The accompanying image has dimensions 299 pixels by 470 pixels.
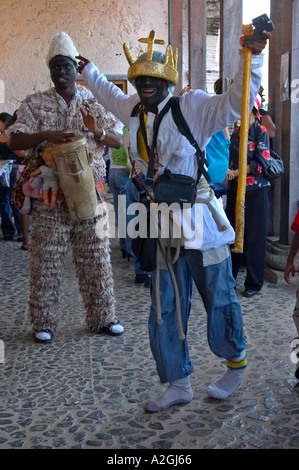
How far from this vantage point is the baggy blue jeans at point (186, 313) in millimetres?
3061

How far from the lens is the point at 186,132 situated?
2920 millimetres

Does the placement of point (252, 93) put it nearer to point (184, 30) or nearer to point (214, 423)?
point (214, 423)

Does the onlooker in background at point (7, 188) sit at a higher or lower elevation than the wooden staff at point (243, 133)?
lower

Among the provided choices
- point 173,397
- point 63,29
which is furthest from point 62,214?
point 63,29

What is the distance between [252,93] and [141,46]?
12.3 meters

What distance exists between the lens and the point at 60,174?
4.05 metres

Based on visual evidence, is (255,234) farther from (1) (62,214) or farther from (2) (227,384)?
(2) (227,384)

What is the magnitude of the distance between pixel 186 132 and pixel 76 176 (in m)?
1.28

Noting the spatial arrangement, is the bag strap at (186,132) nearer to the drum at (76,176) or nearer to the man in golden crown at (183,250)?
the man in golden crown at (183,250)

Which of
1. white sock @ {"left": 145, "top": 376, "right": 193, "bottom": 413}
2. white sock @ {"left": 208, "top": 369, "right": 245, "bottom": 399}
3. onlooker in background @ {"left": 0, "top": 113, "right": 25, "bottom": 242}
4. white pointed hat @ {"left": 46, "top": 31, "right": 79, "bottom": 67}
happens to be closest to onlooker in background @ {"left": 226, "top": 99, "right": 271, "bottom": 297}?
white pointed hat @ {"left": 46, "top": 31, "right": 79, "bottom": 67}

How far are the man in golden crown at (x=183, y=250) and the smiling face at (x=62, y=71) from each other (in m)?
0.97

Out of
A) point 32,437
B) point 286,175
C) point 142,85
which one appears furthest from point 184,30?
point 32,437

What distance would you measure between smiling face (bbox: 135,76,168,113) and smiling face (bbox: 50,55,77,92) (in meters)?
1.20

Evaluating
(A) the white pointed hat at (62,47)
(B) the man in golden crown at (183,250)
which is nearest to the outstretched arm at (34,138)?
(A) the white pointed hat at (62,47)
